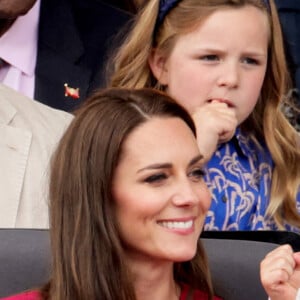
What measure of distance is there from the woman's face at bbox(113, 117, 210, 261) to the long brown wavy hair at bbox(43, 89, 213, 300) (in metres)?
0.02

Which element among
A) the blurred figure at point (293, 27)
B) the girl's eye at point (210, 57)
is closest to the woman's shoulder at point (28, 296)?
the girl's eye at point (210, 57)

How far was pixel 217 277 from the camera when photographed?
2.11m

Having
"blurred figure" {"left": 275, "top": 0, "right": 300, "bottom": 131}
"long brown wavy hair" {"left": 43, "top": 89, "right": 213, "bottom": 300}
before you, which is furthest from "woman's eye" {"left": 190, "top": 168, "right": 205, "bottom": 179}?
"blurred figure" {"left": 275, "top": 0, "right": 300, "bottom": 131}

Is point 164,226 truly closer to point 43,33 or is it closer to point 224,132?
point 224,132

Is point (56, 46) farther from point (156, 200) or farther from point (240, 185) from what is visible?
point (156, 200)

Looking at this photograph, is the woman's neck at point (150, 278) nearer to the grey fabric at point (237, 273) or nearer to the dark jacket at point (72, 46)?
the grey fabric at point (237, 273)

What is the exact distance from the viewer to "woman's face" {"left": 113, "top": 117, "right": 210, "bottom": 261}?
6.42ft

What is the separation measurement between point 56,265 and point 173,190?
Result: 0.73 ft

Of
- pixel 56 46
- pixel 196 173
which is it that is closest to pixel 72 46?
pixel 56 46

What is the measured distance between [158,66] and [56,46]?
1.38 ft

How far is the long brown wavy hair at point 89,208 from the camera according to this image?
1947 mm

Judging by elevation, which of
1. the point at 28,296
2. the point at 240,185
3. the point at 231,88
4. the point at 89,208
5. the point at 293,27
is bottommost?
the point at 28,296

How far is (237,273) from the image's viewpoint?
6.89ft

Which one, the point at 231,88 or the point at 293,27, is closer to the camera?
the point at 231,88
